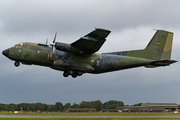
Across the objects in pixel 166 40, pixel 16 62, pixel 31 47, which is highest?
pixel 166 40

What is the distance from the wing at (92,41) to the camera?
22828mm

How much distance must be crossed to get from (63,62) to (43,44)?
10.8ft

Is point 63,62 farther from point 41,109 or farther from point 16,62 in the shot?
point 41,109

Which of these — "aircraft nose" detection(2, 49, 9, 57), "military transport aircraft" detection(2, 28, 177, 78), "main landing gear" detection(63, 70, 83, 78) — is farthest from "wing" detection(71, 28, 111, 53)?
"aircraft nose" detection(2, 49, 9, 57)

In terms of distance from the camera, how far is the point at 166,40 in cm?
2994

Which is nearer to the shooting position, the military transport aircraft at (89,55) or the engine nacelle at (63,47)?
the engine nacelle at (63,47)

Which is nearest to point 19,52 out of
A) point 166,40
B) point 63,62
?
point 63,62

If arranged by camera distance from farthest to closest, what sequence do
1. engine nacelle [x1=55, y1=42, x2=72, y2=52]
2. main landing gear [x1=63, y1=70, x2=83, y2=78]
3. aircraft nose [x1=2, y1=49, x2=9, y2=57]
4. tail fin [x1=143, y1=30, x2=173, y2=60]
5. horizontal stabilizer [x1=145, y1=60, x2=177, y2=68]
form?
1. tail fin [x1=143, y1=30, x2=173, y2=60]
2. horizontal stabilizer [x1=145, y1=60, x2=177, y2=68]
3. main landing gear [x1=63, y1=70, x2=83, y2=78]
4. aircraft nose [x1=2, y1=49, x2=9, y2=57]
5. engine nacelle [x1=55, y1=42, x2=72, y2=52]

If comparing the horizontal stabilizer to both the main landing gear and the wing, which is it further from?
the main landing gear

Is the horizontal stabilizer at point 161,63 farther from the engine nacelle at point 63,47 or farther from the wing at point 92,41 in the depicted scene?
the engine nacelle at point 63,47

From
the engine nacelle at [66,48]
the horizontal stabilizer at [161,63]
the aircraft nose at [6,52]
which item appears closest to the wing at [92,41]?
the engine nacelle at [66,48]

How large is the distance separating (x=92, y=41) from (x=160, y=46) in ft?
38.0

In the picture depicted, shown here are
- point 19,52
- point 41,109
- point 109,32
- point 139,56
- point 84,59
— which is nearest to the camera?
point 109,32

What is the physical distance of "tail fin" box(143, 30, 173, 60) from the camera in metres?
29.4
